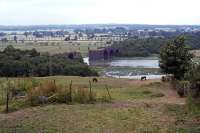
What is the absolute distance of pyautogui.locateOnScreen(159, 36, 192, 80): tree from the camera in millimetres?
31375

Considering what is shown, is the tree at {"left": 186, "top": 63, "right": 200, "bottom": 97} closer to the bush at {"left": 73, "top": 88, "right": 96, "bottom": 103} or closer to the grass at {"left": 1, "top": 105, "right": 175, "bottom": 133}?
A: the grass at {"left": 1, "top": 105, "right": 175, "bottom": 133}

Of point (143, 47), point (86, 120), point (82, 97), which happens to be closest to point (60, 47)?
point (143, 47)

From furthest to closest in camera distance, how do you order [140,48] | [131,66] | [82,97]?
[140,48], [131,66], [82,97]

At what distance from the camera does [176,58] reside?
3131 centimetres

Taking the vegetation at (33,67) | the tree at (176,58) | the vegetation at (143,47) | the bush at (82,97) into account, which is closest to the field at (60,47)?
the vegetation at (143,47)

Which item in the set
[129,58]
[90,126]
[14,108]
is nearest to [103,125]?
[90,126]

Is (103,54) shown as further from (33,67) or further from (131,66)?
(33,67)

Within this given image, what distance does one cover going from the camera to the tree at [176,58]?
31.4m

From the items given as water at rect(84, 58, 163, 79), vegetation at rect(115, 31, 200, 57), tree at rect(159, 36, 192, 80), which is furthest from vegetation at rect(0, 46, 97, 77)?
vegetation at rect(115, 31, 200, 57)

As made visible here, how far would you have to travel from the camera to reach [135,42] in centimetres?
10712

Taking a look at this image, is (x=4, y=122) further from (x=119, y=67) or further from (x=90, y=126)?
(x=119, y=67)

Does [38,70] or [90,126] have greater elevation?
[90,126]

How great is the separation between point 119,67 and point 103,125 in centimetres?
6212

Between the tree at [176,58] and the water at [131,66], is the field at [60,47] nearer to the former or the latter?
the water at [131,66]
